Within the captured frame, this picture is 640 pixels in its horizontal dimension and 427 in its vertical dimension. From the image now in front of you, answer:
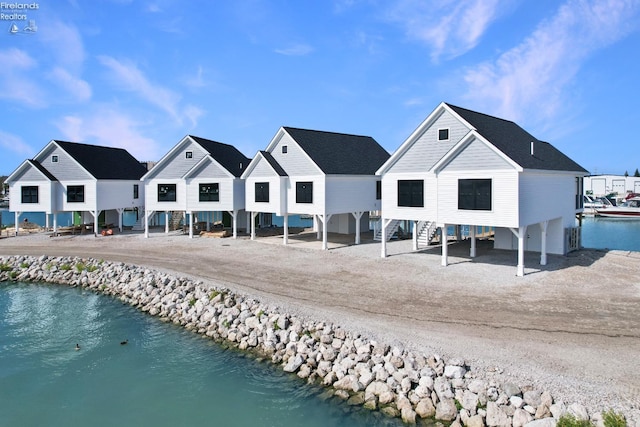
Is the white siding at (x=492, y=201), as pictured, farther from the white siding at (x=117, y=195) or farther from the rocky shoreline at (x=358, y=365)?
the white siding at (x=117, y=195)

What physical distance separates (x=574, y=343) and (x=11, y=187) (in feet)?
127

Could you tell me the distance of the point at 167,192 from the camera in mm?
34094

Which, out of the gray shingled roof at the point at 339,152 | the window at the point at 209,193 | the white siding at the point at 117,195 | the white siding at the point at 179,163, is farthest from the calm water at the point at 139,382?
the white siding at the point at 117,195

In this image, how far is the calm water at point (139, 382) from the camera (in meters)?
10.6

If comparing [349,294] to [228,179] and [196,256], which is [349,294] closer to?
[196,256]

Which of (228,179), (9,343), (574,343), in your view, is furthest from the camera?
(228,179)

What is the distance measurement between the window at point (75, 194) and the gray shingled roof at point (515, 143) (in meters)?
28.1

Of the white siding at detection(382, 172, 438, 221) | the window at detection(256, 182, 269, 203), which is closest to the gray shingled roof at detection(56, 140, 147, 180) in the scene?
the window at detection(256, 182, 269, 203)

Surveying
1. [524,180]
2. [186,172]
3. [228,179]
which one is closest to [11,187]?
[186,172]

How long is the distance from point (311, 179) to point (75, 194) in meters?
19.8

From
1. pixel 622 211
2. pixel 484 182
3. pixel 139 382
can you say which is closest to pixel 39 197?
pixel 139 382

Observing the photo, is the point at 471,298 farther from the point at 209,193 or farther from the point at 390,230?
the point at 209,193

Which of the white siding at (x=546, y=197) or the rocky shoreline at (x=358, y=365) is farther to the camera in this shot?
the white siding at (x=546, y=197)

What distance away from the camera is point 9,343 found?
607 inches
